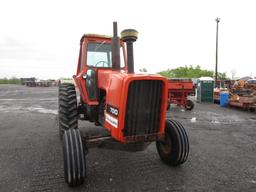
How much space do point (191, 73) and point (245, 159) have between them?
50147 mm

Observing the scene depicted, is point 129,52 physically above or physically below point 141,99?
above

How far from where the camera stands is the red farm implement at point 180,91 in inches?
395

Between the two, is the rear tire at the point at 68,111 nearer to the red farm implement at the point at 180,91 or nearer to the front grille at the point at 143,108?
the front grille at the point at 143,108

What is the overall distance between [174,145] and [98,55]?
94.5 inches

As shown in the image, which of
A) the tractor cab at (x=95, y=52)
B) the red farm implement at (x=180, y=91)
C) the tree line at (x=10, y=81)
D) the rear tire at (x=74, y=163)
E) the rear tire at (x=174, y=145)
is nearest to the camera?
the rear tire at (x=74, y=163)

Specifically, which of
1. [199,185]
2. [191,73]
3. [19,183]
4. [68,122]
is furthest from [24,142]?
[191,73]

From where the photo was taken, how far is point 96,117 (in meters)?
3.86

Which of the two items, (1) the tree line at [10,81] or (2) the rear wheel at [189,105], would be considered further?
(1) the tree line at [10,81]

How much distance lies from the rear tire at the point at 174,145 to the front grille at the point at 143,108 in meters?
0.60

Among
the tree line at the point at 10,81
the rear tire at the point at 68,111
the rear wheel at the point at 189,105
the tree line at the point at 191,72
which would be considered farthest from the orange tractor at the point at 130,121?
the tree line at the point at 10,81

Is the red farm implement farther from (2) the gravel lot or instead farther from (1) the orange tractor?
(1) the orange tractor

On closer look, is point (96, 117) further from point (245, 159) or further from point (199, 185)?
point (245, 159)

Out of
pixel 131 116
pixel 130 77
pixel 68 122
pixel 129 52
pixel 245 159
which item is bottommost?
pixel 245 159

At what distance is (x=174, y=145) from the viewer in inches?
129
